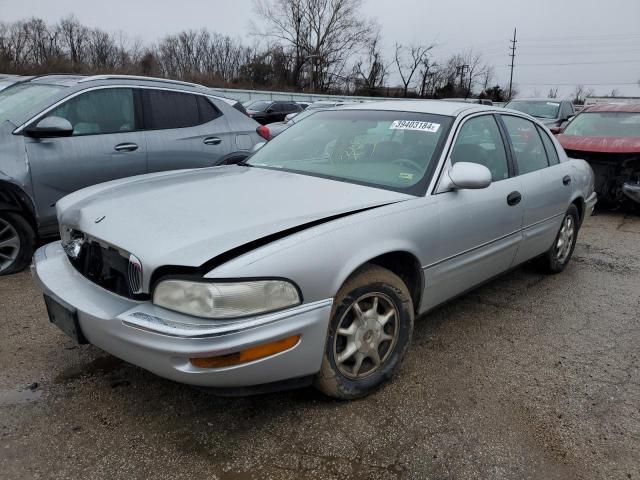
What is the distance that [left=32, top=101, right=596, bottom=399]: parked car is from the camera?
1.98 meters

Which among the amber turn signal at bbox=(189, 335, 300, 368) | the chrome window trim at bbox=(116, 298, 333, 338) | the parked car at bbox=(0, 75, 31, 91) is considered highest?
the parked car at bbox=(0, 75, 31, 91)

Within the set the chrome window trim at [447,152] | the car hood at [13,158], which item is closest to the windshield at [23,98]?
the car hood at [13,158]

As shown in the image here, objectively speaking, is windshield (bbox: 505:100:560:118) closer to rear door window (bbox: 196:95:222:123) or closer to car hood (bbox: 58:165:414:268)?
rear door window (bbox: 196:95:222:123)

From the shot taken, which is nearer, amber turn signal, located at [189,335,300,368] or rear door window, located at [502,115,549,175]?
amber turn signal, located at [189,335,300,368]

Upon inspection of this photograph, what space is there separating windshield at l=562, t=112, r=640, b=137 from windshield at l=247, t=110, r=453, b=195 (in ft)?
19.3

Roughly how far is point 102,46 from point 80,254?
186ft

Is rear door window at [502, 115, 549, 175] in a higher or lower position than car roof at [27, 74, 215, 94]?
lower

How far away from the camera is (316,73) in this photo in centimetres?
5584

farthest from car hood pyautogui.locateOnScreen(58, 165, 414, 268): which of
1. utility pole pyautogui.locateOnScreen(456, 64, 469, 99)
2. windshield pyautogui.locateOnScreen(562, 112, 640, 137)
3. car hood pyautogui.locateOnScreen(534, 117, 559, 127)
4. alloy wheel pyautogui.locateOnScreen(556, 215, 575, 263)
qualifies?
utility pole pyautogui.locateOnScreen(456, 64, 469, 99)

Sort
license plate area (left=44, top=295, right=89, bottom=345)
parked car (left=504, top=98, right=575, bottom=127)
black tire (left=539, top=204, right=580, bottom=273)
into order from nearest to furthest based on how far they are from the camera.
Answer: license plate area (left=44, top=295, right=89, bottom=345) → black tire (left=539, top=204, right=580, bottom=273) → parked car (left=504, top=98, right=575, bottom=127)

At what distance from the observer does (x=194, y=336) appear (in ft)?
6.23

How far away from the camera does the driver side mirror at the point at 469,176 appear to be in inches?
110

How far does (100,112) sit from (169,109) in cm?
68

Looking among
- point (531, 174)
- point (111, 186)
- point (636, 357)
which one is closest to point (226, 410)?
point (111, 186)
